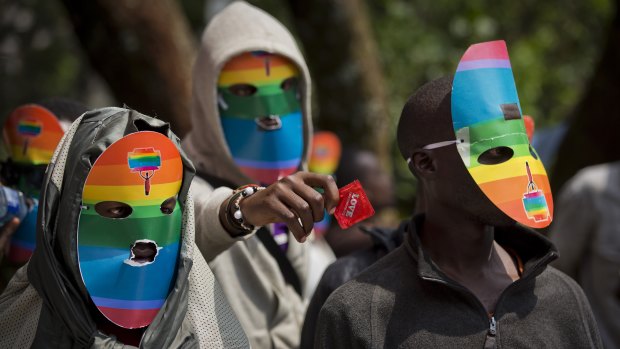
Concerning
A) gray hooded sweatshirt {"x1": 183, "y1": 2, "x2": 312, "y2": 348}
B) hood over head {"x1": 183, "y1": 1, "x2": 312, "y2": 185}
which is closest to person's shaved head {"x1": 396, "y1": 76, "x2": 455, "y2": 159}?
gray hooded sweatshirt {"x1": 183, "y1": 2, "x2": 312, "y2": 348}

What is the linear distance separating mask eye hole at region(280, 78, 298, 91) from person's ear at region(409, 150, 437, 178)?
41.1 inches

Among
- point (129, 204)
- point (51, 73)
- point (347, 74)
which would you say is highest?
point (129, 204)

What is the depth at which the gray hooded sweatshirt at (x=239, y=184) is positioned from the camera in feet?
12.2

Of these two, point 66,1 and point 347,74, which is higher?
point 66,1

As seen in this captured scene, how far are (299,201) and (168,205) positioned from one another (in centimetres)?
44

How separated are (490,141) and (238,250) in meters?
1.20

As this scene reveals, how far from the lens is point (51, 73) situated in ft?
55.0

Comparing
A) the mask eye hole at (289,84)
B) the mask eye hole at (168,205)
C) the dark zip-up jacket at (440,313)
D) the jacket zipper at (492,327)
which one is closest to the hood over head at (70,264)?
the mask eye hole at (168,205)

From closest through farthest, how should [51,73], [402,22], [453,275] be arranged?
1. [453,275]
2. [402,22]
3. [51,73]

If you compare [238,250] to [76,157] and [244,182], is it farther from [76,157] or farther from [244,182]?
[76,157]

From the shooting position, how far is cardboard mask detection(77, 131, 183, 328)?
2.91m

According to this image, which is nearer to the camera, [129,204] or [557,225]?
[129,204]

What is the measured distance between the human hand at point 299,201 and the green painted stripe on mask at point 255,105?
3.40 ft

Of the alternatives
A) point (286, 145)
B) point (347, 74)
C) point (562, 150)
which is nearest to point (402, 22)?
point (347, 74)
